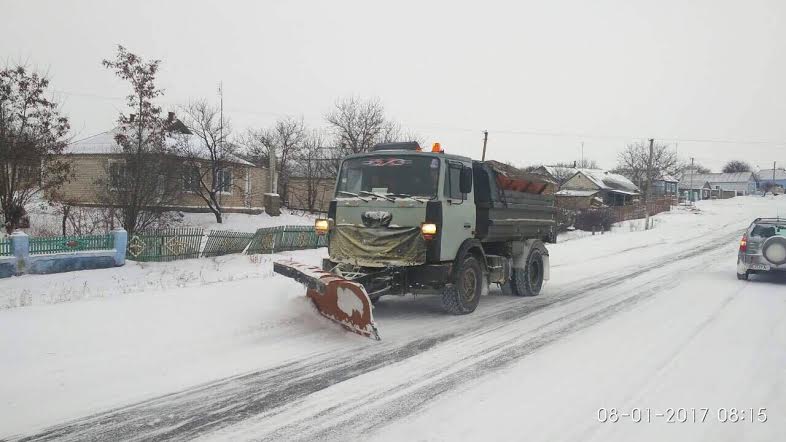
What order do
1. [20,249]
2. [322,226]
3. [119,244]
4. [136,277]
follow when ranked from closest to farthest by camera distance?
[322,226] → [20,249] → [136,277] → [119,244]

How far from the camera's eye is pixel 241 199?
35.4m

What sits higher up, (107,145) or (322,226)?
(107,145)

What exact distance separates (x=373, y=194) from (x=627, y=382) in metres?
4.48

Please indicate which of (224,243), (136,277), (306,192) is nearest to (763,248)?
(224,243)

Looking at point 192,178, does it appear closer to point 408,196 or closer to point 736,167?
point 408,196

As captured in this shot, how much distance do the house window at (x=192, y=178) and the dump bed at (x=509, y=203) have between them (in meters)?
22.8

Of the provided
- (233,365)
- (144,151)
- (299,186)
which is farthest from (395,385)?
(299,186)

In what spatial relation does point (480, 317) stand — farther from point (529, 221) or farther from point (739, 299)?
point (739, 299)

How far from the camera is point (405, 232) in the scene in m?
7.99

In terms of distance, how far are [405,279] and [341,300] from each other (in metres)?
1.29

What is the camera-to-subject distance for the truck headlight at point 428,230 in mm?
7844

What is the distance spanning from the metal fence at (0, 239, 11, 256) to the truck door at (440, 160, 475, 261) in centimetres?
1344

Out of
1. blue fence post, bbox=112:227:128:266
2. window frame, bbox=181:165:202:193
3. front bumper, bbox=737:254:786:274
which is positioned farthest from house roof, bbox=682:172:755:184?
blue fence post, bbox=112:227:128:266

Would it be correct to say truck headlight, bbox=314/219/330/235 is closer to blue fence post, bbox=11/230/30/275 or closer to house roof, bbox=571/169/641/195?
blue fence post, bbox=11/230/30/275
